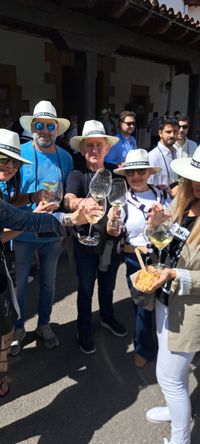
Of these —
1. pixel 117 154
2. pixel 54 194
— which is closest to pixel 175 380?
pixel 54 194

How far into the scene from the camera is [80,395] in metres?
2.60

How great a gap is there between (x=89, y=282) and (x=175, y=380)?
1.13 metres

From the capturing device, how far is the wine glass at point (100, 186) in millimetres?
2105

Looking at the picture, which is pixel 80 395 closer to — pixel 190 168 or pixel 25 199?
pixel 25 199

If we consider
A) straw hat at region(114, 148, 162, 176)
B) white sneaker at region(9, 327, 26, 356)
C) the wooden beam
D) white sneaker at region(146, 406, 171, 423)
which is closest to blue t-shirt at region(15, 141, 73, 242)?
straw hat at region(114, 148, 162, 176)

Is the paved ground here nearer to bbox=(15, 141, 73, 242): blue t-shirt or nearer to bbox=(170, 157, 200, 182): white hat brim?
bbox=(15, 141, 73, 242): blue t-shirt

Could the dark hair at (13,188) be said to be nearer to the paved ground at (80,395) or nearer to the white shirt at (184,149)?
the paved ground at (80,395)

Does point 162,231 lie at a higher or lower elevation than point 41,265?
higher

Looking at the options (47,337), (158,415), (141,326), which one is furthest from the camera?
(47,337)

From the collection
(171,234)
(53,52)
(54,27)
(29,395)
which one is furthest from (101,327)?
(53,52)

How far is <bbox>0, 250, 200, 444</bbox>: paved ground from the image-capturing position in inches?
89.2

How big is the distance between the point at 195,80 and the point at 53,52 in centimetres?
338

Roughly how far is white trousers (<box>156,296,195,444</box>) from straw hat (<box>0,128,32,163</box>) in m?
1.10

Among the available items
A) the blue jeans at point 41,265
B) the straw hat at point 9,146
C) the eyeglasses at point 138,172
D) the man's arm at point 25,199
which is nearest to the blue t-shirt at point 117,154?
the blue jeans at point 41,265
